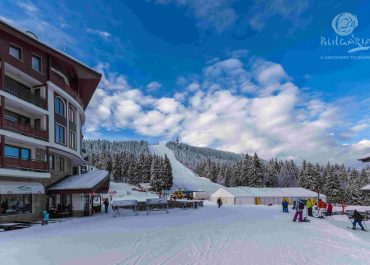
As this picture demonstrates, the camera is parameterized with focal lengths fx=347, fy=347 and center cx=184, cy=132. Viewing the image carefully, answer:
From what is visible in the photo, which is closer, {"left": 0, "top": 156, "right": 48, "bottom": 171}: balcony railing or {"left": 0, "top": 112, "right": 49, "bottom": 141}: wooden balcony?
{"left": 0, "top": 156, "right": 48, "bottom": 171}: balcony railing

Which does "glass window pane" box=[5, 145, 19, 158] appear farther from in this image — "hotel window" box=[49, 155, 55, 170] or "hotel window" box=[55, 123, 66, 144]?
"hotel window" box=[49, 155, 55, 170]

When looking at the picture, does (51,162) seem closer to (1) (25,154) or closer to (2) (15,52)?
(1) (25,154)

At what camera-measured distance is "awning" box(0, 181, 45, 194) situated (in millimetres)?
25703

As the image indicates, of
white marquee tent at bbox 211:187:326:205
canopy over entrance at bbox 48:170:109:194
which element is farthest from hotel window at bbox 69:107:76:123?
white marquee tent at bbox 211:187:326:205

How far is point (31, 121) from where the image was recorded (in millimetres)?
32562

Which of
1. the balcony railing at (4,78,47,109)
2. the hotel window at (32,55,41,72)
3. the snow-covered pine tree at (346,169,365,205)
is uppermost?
the hotel window at (32,55,41,72)

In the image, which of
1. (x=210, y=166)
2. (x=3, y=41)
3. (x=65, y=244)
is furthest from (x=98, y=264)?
(x=210, y=166)

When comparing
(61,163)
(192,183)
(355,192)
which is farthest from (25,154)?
(192,183)

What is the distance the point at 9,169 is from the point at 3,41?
32.6 ft

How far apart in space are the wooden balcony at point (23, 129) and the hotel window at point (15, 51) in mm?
5758

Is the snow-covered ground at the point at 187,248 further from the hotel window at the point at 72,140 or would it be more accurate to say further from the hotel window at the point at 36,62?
the hotel window at the point at 72,140

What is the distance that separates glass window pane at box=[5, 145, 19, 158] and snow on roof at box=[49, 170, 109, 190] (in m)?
5.12

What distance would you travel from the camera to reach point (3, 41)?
2695 cm

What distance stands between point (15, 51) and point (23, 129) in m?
6.64
